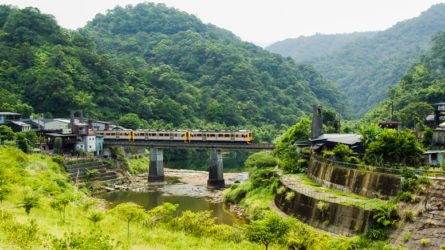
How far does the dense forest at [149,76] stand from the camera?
64.1 meters

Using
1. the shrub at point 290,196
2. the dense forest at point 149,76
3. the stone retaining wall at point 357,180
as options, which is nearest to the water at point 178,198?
the shrub at point 290,196

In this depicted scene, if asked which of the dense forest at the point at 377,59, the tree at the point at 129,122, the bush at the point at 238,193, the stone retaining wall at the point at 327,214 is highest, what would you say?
the dense forest at the point at 377,59

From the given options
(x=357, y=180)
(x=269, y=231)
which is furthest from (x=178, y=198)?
(x=269, y=231)

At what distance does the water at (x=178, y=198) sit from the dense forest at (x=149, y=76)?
2589cm

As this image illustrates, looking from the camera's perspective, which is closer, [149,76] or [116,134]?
[116,134]

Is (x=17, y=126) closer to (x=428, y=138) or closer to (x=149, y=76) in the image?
(x=428, y=138)

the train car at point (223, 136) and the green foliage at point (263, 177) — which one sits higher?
the train car at point (223, 136)

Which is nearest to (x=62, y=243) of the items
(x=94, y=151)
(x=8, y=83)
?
(x=94, y=151)

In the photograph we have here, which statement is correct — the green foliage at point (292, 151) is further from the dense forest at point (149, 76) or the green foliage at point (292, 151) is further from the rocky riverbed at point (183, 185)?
the dense forest at point (149, 76)

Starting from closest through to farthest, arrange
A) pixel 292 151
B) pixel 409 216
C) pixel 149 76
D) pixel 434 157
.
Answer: pixel 409 216 → pixel 434 157 → pixel 292 151 → pixel 149 76

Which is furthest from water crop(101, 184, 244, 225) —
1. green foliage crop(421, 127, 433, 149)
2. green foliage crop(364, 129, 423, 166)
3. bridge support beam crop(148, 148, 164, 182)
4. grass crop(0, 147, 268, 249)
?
green foliage crop(421, 127, 433, 149)

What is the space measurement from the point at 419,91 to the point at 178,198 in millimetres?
51218

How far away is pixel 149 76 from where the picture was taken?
306 feet

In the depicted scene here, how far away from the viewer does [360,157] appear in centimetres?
2725
